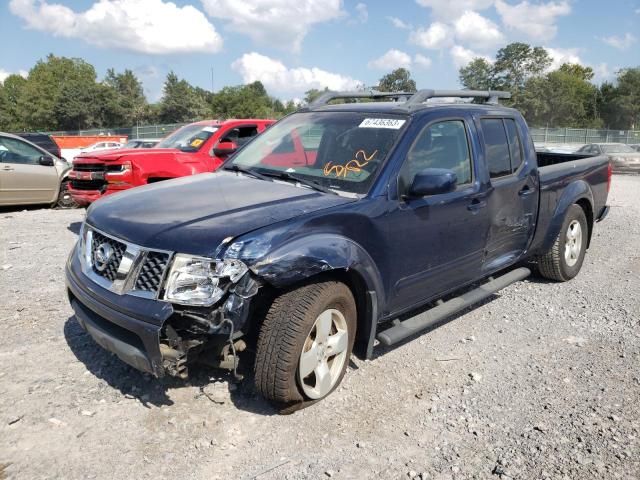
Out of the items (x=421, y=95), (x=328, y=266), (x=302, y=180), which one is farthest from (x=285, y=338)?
(x=421, y=95)

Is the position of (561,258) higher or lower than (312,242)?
lower

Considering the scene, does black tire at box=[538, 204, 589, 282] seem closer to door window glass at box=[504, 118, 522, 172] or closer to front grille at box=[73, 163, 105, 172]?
door window glass at box=[504, 118, 522, 172]

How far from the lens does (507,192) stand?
15.1ft

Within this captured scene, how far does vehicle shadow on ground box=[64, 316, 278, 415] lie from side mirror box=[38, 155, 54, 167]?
24.6 feet

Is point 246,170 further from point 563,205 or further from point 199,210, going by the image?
point 563,205

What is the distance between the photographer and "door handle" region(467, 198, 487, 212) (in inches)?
164

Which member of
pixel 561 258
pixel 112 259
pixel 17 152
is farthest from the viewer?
pixel 17 152

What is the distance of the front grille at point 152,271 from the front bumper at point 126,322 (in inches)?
3.1

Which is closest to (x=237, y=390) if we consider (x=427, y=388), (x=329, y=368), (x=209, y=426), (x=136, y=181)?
(x=209, y=426)

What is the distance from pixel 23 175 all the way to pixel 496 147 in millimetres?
8798

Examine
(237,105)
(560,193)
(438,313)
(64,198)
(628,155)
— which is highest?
(237,105)

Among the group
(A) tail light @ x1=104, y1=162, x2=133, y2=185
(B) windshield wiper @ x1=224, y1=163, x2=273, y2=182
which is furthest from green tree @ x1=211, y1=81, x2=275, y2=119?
(B) windshield wiper @ x1=224, y1=163, x2=273, y2=182

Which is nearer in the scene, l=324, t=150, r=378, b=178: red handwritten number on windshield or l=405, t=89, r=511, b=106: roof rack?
l=324, t=150, r=378, b=178: red handwritten number on windshield

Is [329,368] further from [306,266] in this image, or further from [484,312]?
[484,312]
